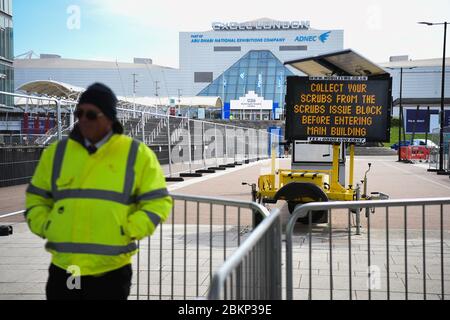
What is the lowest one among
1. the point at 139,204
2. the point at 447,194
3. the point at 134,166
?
the point at 447,194

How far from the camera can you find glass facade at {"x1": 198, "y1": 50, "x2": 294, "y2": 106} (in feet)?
356

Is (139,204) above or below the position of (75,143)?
below

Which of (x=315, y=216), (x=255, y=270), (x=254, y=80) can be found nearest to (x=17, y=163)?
(x=315, y=216)

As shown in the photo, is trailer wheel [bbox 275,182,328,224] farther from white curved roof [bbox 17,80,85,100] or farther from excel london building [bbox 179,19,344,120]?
excel london building [bbox 179,19,344,120]

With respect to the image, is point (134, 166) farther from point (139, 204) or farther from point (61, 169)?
point (61, 169)

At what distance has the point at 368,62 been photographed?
32.7 ft

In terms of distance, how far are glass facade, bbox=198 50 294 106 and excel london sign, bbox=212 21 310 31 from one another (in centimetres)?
1084

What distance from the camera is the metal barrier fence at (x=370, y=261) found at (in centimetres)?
443

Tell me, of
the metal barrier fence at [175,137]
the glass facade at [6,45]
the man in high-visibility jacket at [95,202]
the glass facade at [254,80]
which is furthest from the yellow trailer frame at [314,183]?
the glass facade at [254,80]

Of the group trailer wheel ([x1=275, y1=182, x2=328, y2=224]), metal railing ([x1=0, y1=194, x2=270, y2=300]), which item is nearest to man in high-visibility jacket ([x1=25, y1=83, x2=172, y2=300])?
metal railing ([x1=0, y1=194, x2=270, y2=300])

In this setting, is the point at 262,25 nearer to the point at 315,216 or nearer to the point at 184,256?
the point at 315,216
